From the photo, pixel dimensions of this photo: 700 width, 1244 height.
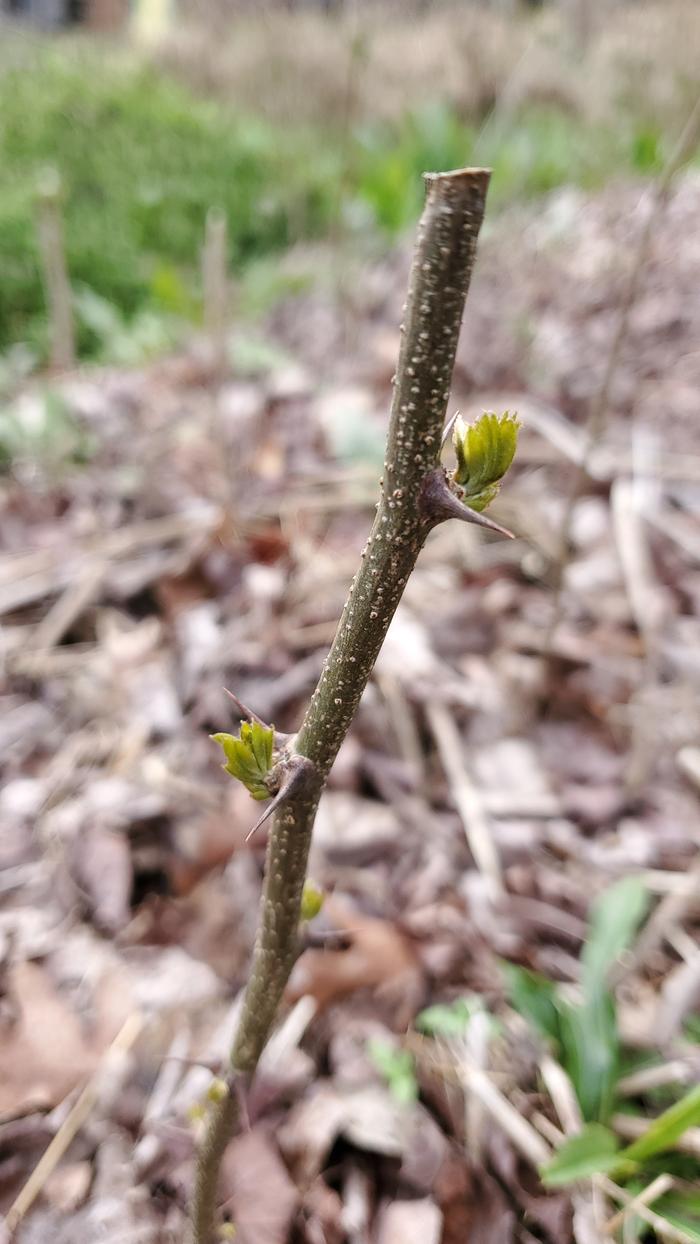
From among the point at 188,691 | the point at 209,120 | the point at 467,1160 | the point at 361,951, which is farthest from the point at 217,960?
the point at 209,120

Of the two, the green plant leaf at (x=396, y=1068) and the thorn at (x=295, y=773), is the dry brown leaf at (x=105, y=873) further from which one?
the thorn at (x=295, y=773)

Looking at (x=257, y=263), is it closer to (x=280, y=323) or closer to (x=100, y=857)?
(x=280, y=323)

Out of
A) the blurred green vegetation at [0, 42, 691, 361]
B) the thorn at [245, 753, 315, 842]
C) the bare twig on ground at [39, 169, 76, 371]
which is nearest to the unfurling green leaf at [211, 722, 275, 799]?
the thorn at [245, 753, 315, 842]

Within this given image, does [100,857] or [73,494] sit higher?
[73,494]

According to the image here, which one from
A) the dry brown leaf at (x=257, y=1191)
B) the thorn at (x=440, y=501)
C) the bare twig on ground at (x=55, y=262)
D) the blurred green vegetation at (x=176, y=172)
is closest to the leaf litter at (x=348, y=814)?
the dry brown leaf at (x=257, y=1191)

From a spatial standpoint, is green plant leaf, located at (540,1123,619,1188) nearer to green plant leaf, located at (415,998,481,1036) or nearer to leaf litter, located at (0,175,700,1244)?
leaf litter, located at (0,175,700,1244)

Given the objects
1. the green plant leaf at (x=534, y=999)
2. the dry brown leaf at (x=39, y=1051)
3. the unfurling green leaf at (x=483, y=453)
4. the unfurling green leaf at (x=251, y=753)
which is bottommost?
the dry brown leaf at (x=39, y=1051)
